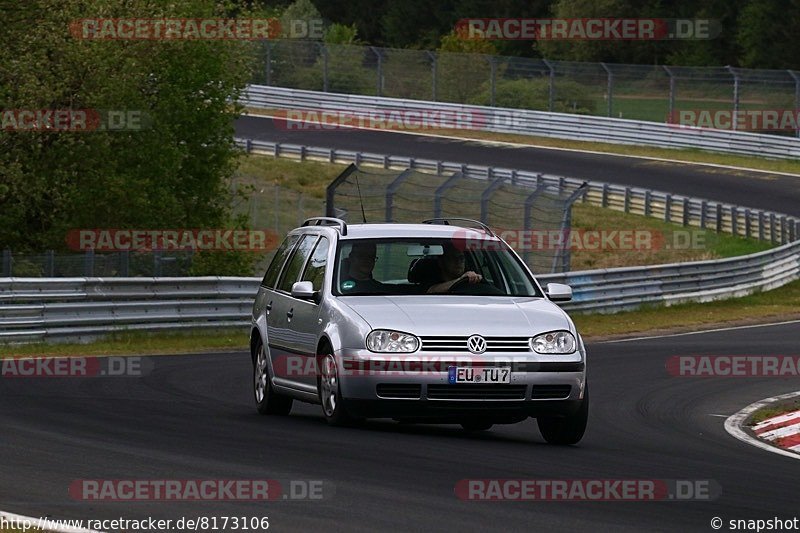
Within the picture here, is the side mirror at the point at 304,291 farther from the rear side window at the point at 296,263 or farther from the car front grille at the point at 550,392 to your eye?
the car front grille at the point at 550,392

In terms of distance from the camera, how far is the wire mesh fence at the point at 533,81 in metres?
51.3

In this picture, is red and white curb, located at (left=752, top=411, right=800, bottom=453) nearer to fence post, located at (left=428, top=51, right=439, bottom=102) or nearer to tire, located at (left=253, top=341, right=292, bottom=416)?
tire, located at (left=253, top=341, right=292, bottom=416)

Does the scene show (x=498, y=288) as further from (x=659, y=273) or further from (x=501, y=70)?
(x=501, y=70)

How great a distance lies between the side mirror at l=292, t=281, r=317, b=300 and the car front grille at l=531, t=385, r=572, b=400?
2026mm

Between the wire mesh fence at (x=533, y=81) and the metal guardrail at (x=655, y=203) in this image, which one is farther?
the wire mesh fence at (x=533, y=81)

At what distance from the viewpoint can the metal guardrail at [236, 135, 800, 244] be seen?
39844 millimetres

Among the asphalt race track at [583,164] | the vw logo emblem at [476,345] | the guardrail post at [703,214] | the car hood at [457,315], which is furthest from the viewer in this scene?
the asphalt race track at [583,164]

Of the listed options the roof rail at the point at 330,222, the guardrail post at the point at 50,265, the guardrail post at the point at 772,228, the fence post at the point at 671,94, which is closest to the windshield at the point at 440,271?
the roof rail at the point at 330,222

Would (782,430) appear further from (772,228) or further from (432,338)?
(772,228)

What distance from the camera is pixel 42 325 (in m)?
21.0

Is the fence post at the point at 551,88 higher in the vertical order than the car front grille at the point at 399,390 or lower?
lower

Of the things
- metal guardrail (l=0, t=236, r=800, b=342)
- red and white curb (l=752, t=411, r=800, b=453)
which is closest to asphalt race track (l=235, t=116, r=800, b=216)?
metal guardrail (l=0, t=236, r=800, b=342)

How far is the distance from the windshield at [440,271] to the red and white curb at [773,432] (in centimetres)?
217

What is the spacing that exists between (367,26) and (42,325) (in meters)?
84.6
